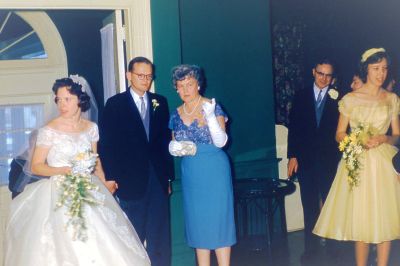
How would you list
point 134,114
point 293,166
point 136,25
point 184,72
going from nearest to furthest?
1. point 184,72
2. point 134,114
3. point 136,25
4. point 293,166

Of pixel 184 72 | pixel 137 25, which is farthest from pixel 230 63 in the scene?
pixel 184 72

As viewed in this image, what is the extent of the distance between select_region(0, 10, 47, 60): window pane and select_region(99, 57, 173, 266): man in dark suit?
2327 millimetres

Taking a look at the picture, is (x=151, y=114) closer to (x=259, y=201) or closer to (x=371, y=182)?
(x=371, y=182)

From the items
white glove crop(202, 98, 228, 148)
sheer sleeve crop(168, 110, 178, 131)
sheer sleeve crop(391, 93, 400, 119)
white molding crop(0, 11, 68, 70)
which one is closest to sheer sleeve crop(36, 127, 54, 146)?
sheer sleeve crop(168, 110, 178, 131)

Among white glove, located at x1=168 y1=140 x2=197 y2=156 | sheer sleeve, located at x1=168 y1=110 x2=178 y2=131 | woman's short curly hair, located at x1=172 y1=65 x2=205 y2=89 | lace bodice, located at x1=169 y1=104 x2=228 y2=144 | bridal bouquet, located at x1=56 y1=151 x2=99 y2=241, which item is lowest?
bridal bouquet, located at x1=56 y1=151 x2=99 y2=241

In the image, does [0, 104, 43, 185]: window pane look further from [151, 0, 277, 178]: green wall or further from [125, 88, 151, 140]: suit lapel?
[125, 88, 151, 140]: suit lapel

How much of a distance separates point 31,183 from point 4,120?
6.87 feet

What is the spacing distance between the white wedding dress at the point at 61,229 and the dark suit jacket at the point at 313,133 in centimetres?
205

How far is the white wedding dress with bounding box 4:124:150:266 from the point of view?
14.0ft

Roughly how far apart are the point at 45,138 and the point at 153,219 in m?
1.19

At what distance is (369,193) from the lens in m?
5.05

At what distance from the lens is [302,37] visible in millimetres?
7195

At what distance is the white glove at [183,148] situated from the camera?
4797 mm

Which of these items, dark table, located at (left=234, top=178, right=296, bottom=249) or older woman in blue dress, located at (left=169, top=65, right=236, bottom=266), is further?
dark table, located at (left=234, top=178, right=296, bottom=249)
